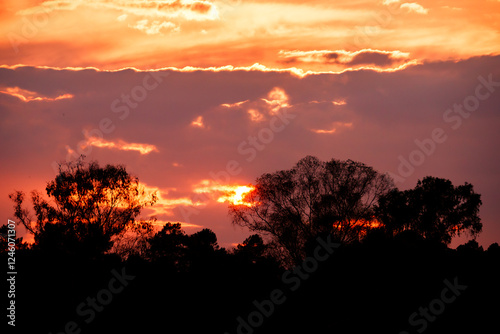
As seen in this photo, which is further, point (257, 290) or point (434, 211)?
point (434, 211)

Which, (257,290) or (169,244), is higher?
(169,244)

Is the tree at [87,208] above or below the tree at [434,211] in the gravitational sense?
above

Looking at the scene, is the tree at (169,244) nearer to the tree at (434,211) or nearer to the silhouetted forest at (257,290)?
the silhouetted forest at (257,290)

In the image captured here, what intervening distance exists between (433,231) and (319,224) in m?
14.8

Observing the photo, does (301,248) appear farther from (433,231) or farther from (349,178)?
(433,231)

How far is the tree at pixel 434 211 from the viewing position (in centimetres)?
8031

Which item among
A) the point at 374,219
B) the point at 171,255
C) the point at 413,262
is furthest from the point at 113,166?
the point at 413,262

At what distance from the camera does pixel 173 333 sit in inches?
1662

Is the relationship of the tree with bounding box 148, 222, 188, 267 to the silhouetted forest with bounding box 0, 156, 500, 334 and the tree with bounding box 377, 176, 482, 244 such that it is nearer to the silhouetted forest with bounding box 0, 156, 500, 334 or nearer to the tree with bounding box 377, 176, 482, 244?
the silhouetted forest with bounding box 0, 156, 500, 334

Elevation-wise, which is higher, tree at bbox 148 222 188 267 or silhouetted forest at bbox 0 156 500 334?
tree at bbox 148 222 188 267

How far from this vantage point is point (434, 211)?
82.4 metres

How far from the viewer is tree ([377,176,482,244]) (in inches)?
3162

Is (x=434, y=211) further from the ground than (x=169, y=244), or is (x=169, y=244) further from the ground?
(x=169, y=244)

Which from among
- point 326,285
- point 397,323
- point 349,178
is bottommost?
point 397,323
